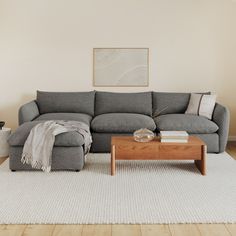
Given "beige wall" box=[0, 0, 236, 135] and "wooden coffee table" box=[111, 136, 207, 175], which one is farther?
"beige wall" box=[0, 0, 236, 135]

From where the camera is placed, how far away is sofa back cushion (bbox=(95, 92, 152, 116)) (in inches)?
219

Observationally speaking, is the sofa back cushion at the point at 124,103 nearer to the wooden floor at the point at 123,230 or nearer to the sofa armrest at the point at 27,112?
the sofa armrest at the point at 27,112

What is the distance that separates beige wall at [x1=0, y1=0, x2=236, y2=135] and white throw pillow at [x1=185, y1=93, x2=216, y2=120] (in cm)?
55

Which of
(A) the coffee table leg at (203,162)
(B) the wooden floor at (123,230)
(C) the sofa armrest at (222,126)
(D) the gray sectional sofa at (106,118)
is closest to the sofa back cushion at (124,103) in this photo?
(D) the gray sectional sofa at (106,118)

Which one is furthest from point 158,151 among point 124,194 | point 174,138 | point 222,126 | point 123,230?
point 123,230

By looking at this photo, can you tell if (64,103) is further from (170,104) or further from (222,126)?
(222,126)

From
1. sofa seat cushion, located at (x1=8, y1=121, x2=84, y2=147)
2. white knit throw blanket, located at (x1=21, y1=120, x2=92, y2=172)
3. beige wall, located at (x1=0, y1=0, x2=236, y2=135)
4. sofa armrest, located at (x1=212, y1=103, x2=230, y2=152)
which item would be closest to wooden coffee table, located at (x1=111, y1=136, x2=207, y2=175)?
sofa seat cushion, located at (x1=8, y1=121, x2=84, y2=147)

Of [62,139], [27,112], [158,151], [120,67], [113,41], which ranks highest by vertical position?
[113,41]

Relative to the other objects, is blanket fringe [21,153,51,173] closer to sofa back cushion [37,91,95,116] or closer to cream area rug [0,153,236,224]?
cream area rug [0,153,236,224]

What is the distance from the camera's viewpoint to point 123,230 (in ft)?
8.89

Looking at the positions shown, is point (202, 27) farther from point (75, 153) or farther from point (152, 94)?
point (75, 153)

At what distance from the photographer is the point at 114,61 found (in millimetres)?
5922

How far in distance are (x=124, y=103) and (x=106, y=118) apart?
62 cm

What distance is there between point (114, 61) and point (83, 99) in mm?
820
